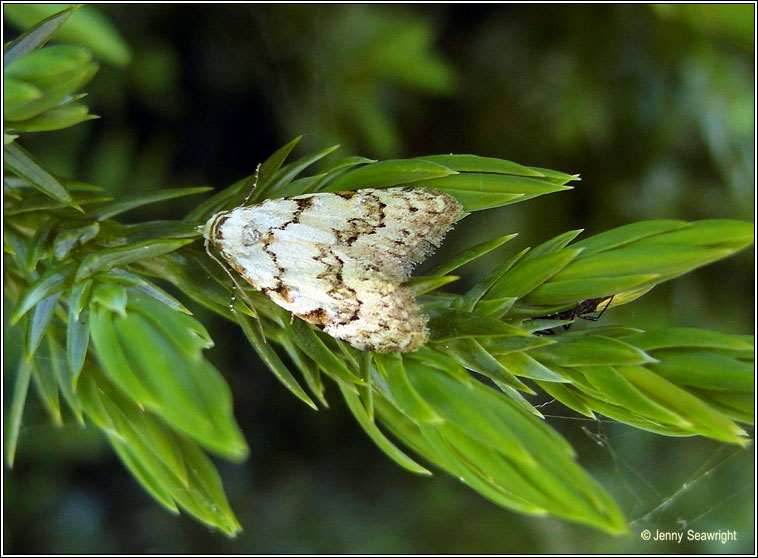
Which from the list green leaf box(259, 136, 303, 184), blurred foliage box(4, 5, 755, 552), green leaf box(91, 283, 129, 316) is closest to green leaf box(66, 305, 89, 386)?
green leaf box(91, 283, 129, 316)

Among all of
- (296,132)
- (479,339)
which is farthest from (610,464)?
(296,132)

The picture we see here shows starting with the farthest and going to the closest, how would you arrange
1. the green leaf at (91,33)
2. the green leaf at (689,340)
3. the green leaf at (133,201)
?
1. the green leaf at (91,33)
2. the green leaf at (133,201)
3. the green leaf at (689,340)

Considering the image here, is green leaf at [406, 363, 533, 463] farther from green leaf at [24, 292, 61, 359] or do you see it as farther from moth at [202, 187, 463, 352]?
green leaf at [24, 292, 61, 359]

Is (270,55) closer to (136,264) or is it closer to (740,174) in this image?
(136,264)

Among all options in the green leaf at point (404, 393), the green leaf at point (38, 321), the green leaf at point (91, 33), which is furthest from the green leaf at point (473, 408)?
the green leaf at point (91, 33)

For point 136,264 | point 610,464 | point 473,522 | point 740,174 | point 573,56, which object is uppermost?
point 573,56

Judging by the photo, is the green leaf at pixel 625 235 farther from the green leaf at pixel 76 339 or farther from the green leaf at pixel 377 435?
the green leaf at pixel 76 339
